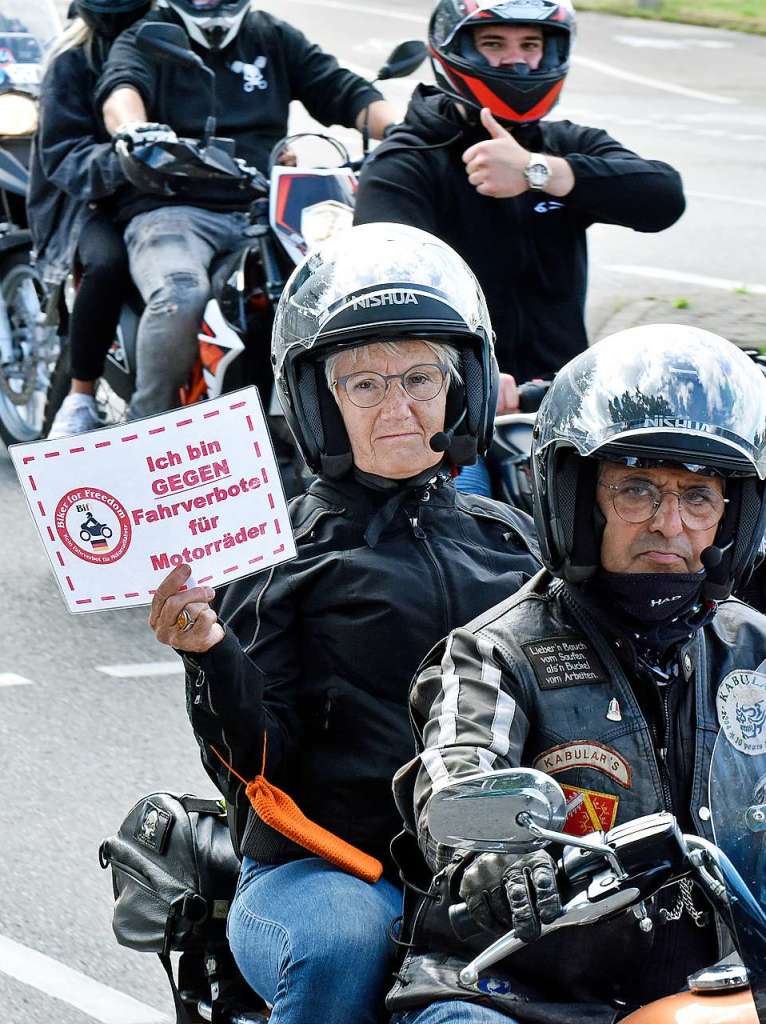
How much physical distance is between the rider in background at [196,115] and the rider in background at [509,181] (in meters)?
1.28

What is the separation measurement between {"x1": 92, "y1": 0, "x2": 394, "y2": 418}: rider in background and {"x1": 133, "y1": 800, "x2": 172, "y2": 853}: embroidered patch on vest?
10.1 feet

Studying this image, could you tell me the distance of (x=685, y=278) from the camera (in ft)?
35.8

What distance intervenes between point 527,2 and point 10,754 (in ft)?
8.26

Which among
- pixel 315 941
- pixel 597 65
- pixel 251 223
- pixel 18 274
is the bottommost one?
pixel 597 65

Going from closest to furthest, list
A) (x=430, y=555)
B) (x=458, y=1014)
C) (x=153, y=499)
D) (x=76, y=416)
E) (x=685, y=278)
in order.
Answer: (x=458, y=1014) < (x=153, y=499) < (x=430, y=555) < (x=76, y=416) < (x=685, y=278)

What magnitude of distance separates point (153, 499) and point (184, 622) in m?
0.18

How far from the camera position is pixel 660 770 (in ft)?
8.44

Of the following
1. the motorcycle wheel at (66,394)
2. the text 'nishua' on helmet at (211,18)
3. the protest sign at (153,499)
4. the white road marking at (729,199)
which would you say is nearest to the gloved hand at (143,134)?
the text 'nishua' on helmet at (211,18)

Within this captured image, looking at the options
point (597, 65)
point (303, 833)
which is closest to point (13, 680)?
point (303, 833)

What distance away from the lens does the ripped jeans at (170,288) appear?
636 centimetres

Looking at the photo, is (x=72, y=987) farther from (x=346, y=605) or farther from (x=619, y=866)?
(x=619, y=866)

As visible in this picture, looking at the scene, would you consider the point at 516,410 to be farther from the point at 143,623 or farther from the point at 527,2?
the point at 143,623

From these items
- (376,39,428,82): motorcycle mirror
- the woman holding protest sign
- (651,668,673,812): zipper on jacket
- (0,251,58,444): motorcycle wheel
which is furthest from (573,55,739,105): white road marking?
(651,668,673,812): zipper on jacket

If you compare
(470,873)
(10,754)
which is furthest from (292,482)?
(470,873)
